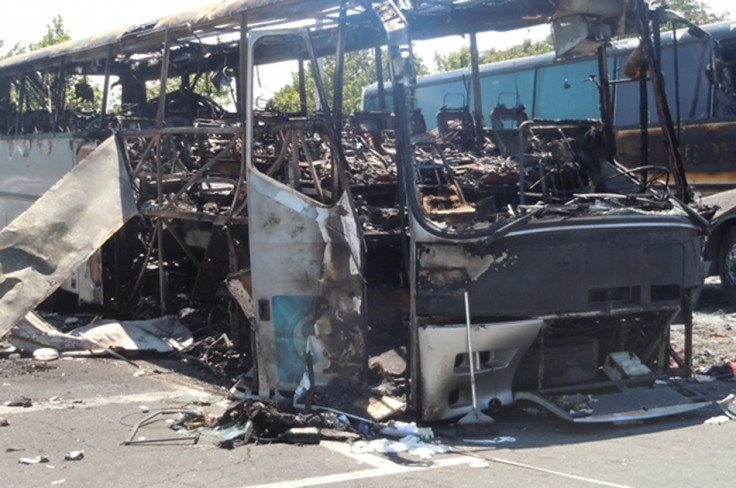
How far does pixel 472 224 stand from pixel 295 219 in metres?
1.18

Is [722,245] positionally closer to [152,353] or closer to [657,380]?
[657,380]

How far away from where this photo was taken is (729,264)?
10.4 meters

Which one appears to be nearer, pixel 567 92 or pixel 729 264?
pixel 729 264

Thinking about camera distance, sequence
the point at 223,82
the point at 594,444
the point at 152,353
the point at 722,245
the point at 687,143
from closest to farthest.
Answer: the point at 594,444
the point at 152,353
the point at 722,245
the point at 223,82
the point at 687,143

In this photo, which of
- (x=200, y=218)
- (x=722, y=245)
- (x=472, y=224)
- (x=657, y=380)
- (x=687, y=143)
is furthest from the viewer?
(x=687, y=143)

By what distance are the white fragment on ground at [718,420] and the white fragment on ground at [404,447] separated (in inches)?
70.4

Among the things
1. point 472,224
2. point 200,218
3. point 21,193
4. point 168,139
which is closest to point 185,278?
point 168,139

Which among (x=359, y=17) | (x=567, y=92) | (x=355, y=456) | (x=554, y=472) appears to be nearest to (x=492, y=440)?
(x=554, y=472)

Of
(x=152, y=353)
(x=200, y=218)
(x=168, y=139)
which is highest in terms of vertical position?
(x=168, y=139)

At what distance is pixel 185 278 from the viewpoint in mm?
9977

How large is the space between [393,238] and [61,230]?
9.87 feet

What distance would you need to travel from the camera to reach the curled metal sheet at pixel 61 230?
7387 millimetres

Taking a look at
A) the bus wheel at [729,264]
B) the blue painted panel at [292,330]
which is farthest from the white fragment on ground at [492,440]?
the bus wheel at [729,264]

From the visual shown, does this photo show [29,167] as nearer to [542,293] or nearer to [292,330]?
[292,330]
